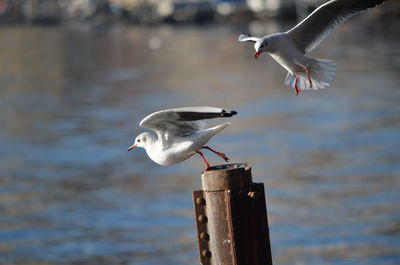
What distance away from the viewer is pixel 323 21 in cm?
841

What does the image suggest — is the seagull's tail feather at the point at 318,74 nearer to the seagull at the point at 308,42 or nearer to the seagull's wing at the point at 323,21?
the seagull at the point at 308,42

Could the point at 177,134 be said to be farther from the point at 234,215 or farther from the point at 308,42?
the point at 308,42

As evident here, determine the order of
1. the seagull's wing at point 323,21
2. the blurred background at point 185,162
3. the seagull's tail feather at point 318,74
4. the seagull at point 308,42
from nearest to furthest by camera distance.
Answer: the seagull at point 308,42, the seagull's tail feather at point 318,74, the seagull's wing at point 323,21, the blurred background at point 185,162

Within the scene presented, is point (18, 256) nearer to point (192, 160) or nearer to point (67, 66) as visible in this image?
point (192, 160)

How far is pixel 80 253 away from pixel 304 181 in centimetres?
504

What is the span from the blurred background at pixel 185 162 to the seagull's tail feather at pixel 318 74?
5.95 m

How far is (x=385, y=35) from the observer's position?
58.8m

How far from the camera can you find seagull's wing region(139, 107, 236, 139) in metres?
6.78

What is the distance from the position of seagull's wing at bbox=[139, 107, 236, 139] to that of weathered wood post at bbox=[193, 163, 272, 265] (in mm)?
356

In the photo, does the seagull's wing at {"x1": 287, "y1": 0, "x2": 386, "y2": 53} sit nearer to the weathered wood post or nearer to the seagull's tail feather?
the seagull's tail feather

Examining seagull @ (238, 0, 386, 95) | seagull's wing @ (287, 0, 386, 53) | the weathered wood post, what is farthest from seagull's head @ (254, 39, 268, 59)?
the weathered wood post

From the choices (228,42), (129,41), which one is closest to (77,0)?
(129,41)

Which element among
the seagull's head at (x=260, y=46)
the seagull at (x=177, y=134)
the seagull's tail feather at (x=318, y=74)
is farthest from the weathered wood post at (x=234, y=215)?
the seagull's tail feather at (x=318, y=74)

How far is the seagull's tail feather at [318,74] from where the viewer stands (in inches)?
318
